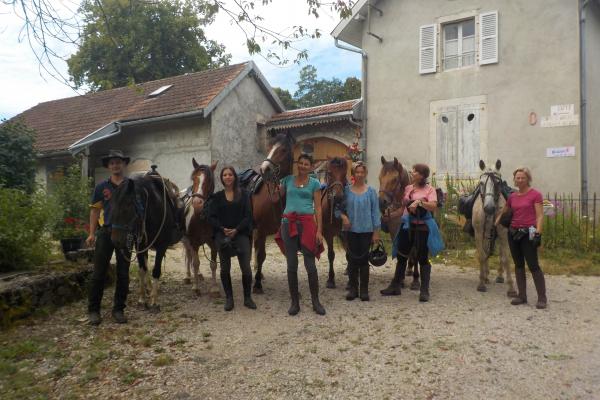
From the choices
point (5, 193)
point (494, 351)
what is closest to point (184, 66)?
point (5, 193)

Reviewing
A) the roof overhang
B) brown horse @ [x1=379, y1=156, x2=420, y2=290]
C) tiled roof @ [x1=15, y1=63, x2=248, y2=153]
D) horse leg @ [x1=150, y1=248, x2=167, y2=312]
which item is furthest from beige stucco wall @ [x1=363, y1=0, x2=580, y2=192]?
horse leg @ [x1=150, y1=248, x2=167, y2=312]

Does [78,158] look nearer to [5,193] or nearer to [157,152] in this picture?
[157,152]

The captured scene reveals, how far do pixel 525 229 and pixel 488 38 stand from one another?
7776mm

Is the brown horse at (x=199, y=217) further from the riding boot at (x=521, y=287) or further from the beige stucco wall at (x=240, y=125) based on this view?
the beige stucco wall at (x=240, y=125)

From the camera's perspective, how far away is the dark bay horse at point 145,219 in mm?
4553

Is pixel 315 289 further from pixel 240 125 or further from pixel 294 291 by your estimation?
pixel 240 125

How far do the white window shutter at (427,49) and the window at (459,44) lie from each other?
0.31 metres

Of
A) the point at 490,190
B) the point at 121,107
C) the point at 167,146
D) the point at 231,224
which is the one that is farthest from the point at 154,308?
the point at 121,107

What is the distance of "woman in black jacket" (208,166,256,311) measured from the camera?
5.13 m

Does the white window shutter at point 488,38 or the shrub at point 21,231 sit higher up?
the white window shutter at point 488,38

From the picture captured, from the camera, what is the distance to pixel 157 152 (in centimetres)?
1429

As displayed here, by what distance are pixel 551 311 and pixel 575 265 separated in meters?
3.36

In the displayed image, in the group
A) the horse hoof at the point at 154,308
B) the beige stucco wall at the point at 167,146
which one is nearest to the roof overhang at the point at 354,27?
the beige stucco wall at the point at 167,146

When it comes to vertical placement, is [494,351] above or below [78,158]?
below
